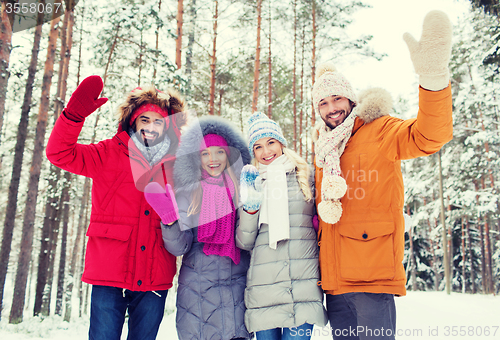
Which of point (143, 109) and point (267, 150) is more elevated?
point (143, 109)

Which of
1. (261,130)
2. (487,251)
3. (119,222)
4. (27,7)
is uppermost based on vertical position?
(27,7)

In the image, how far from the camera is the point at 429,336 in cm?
569

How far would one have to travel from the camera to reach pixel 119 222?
241 cm

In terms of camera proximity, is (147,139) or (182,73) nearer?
(147,139)

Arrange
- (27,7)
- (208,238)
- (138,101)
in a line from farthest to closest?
1. (27,7)
2. (138,101)
3. (208,238)

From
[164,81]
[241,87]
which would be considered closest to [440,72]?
[164,81]

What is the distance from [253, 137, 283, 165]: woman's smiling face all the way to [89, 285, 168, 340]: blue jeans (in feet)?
4.72

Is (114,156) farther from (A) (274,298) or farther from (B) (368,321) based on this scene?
(B) (368,321)

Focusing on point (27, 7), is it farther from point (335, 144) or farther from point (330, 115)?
point (335, 144)

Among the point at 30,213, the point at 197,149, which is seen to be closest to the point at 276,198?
the point at 197,149

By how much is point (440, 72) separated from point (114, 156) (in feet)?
7.87

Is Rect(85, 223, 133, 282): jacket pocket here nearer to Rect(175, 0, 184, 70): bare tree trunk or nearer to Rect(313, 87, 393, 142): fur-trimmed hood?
Rect(313, 87, 393, 142): fur-trimmed hood

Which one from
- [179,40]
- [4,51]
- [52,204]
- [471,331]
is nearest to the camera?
[4,51]

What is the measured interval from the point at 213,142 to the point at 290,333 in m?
1.74
